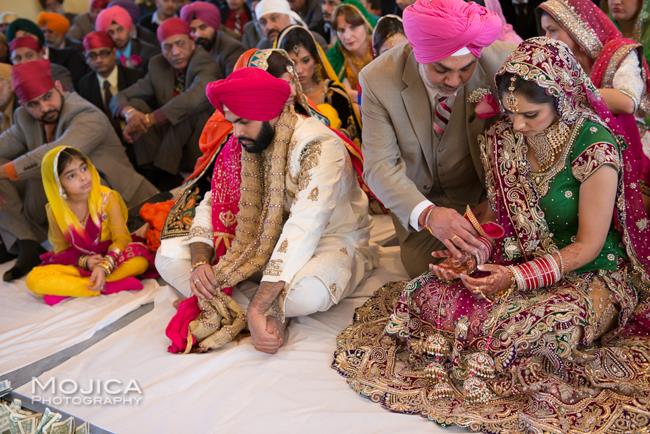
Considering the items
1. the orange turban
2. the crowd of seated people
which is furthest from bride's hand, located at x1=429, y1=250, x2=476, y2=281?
the orange turban

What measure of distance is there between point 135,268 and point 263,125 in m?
1.17

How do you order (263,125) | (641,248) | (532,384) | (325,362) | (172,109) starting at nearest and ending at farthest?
(532,384) < (641,248) < (325,362) < (263,125) < (172,109)

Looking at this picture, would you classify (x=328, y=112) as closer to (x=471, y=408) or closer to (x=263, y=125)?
(x=263, y=125)

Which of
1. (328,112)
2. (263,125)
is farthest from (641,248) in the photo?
(328,112)

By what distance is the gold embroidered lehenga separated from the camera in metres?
2.01

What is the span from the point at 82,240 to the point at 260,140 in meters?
1.30

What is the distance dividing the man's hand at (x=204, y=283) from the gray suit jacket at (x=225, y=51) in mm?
2677

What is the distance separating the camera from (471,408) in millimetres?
2064

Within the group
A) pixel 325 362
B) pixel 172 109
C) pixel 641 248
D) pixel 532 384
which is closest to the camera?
pixel 532 384

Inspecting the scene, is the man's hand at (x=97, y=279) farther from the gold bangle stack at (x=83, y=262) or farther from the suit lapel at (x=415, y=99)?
the suit lapel at (x=415, y=99)

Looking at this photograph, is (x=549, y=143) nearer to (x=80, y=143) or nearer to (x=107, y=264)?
(x=107, y=264)

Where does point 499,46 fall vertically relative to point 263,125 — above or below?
above

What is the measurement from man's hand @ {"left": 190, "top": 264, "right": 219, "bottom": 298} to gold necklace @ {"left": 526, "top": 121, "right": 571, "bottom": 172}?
129 centimetres

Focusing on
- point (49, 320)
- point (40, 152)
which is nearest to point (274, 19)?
point (40, 152)
